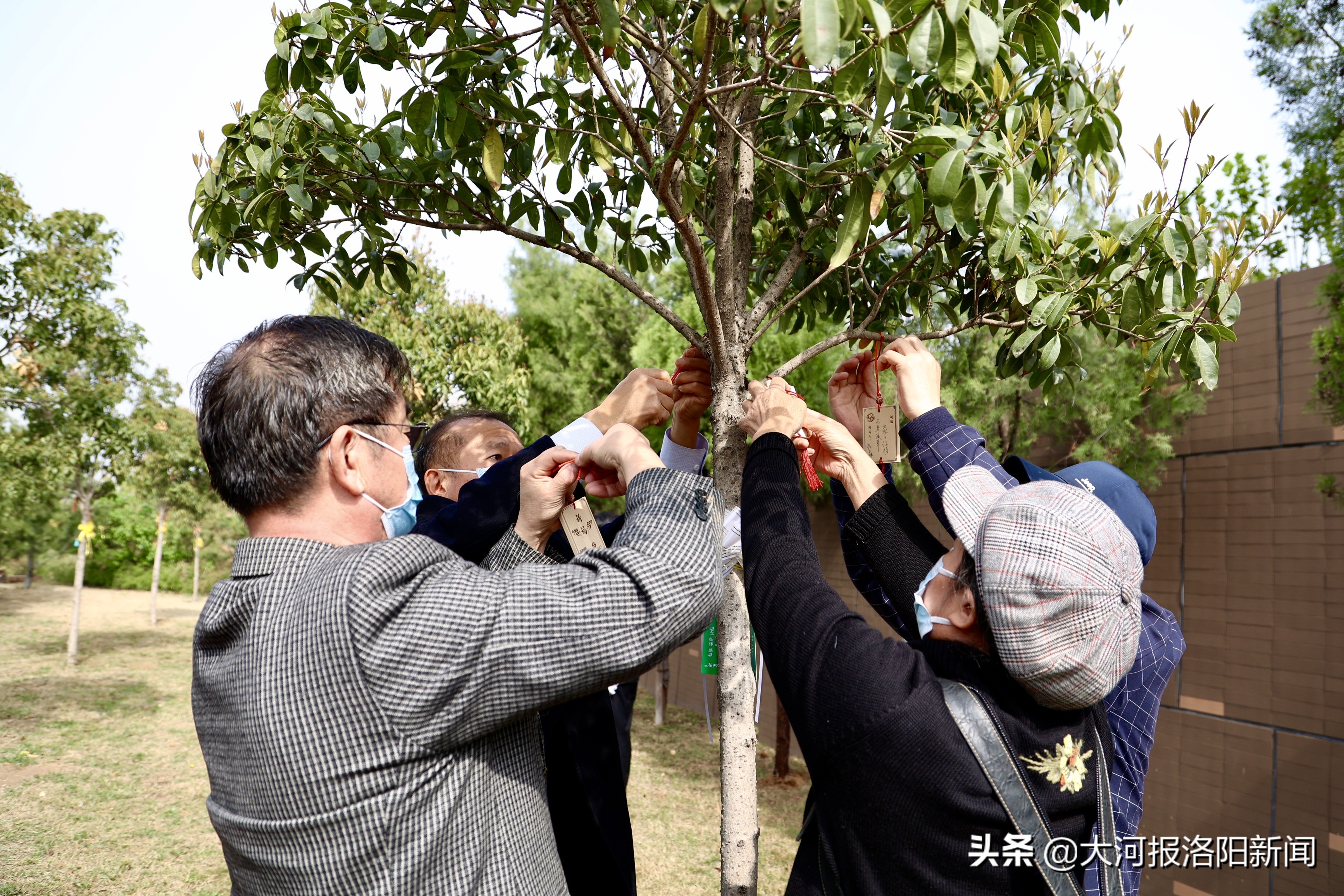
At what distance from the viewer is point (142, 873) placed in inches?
225

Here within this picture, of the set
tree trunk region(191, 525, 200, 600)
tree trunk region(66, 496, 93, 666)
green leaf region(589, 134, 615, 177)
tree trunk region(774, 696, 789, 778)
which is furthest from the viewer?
tree trunk region(191, 525, 200, 600)

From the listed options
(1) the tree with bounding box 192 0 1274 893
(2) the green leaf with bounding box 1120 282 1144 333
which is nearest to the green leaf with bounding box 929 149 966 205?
(1) the tree with bounding box 192 0 1274 893

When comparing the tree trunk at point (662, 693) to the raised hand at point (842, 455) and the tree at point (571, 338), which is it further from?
the raised hand at point (842, 455)

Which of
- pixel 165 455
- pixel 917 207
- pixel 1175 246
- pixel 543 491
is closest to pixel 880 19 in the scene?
pixel 917 207

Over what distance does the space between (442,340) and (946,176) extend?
915cm

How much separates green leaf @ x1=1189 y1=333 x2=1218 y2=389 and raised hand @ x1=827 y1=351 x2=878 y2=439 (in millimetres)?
784

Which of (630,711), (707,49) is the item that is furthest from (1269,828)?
(707,49)

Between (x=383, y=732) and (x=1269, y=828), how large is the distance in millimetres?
6198

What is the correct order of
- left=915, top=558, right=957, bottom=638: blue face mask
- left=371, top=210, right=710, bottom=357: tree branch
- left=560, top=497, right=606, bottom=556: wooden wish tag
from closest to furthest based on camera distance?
left=915, top=558, right=957, bottom=638: blue face mask → left=560, top=497, right=606, bottom=556: wooden wish tag → left=371, top=210, right=710, bottom=357: tree branch

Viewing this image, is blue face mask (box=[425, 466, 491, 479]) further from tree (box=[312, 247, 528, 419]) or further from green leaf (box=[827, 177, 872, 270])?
tree (box=[312, 247, 528, 419])

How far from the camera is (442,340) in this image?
9.90 meters

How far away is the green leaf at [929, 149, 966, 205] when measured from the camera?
1421mm

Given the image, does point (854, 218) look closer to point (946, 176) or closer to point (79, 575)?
point (946, 176)

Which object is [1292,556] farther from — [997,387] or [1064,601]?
[1064,601]
